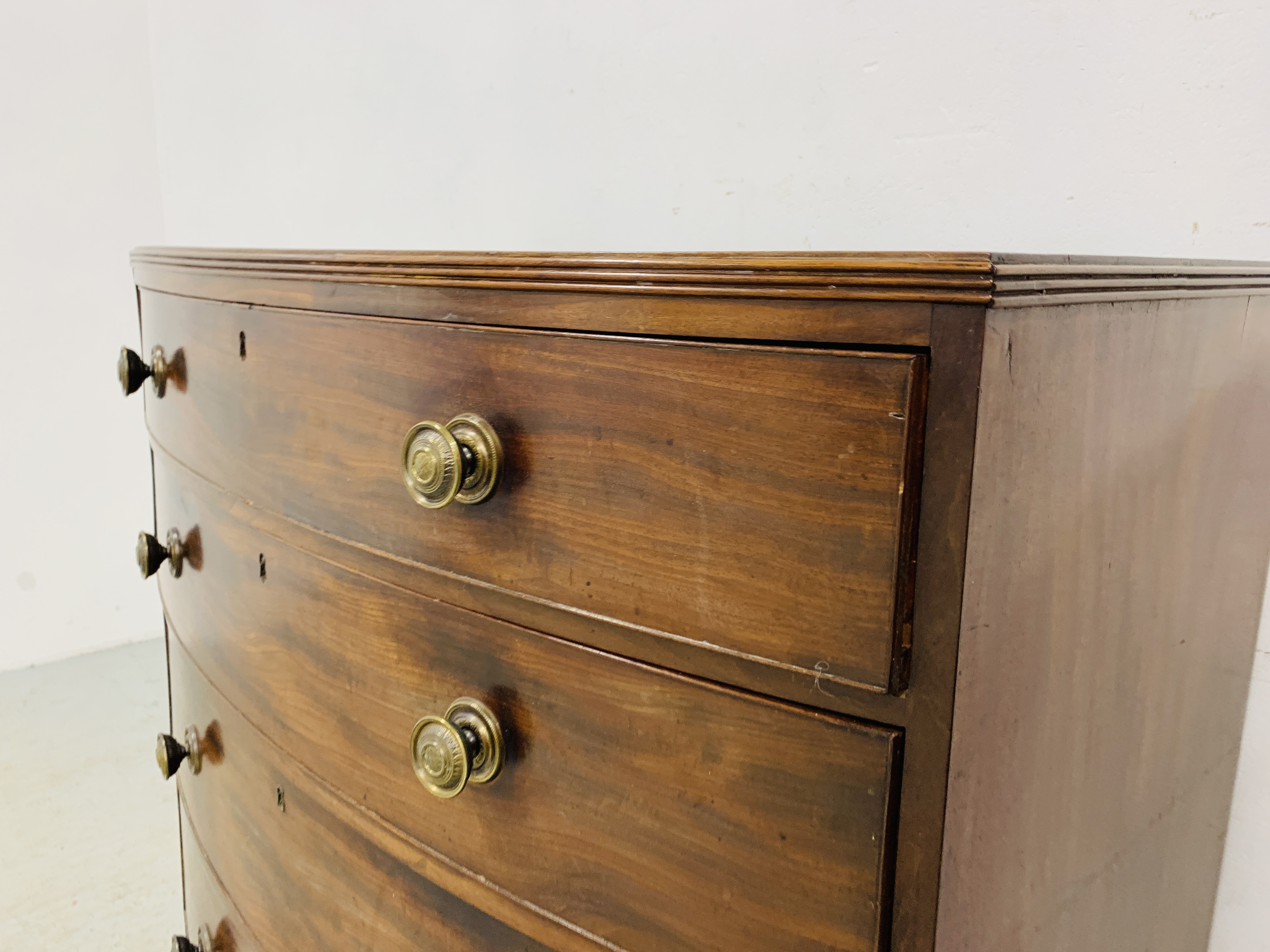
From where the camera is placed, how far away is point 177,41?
2.65 metres

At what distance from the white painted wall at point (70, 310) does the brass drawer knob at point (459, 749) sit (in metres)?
2.60

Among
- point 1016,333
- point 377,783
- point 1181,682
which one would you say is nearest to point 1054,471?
point 1016,333

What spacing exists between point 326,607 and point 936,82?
824 millimetres

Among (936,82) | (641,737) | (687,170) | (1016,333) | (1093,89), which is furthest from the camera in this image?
(687,170)

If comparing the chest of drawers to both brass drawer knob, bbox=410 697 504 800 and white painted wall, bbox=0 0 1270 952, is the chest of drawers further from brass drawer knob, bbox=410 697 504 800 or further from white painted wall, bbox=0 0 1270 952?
white painted wall, bbox=0 0 1270 952

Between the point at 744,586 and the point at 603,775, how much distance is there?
0.51 feet

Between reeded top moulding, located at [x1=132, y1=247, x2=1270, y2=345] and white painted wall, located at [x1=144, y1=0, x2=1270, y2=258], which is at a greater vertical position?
white painted wall, located at [x1=144, y1=0, x2=1270, y2=258]

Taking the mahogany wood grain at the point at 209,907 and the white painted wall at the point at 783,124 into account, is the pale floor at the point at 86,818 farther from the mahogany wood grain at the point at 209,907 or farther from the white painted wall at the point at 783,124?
the white painted wall at the point at 783,124

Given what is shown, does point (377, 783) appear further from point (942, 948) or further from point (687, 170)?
point (687, 170)

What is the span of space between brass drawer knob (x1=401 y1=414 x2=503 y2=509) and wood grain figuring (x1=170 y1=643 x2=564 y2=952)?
28cm

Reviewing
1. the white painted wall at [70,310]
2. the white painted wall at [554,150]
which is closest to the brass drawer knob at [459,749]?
the white painted wall at [554,150]

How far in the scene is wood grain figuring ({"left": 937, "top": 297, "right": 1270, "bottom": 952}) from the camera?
44 cm

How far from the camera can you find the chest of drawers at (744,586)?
427 mm

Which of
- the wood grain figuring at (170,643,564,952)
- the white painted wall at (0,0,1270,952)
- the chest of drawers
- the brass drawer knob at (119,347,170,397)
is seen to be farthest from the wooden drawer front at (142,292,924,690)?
the white painted wall at (0,0,1270,952)
